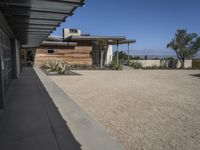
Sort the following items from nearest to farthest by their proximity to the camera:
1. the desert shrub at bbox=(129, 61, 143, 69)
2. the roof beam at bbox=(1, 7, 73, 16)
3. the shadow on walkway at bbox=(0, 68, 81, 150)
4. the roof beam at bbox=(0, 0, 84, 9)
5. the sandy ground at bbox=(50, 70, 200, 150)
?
the shadow on walkway at bbox=(0, 68, 81, 150) → the sandy ground at bbox=(50, 70, 200, 150) → the roof beam at bbox=(0, 0, 84, 9) → the roof beam at bbox=(1, 7, 73, 16) → the desert shrub at bbox=(129, 61, 143, 69)

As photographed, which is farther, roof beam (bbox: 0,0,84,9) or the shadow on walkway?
roof beam (bbox: 0,0,84,9)

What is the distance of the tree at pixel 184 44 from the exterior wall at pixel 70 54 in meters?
10.9

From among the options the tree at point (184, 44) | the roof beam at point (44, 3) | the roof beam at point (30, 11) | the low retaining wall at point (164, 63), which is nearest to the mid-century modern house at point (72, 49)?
the low retaining wall at point (164, 63)

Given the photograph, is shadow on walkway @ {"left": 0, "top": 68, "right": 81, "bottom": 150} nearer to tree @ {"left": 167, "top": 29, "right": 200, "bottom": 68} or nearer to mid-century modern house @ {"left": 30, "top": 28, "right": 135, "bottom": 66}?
mid-century modern house @ {"left": 30, "top": 28, "right": 135, "bottom": 66}

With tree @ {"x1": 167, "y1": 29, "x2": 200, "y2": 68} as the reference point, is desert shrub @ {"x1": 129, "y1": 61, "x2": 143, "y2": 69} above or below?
below

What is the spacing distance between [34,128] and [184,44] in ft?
87.6

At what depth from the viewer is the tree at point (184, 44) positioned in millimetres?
27594

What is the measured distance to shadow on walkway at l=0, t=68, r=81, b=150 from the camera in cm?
384

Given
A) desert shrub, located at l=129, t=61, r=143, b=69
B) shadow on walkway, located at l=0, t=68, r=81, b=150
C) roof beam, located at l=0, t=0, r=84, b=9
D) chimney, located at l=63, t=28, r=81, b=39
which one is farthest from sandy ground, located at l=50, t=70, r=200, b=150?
chimney, located at l=63, t=28, r=81, b=39

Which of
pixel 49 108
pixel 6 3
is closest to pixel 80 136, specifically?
pixel 49 108

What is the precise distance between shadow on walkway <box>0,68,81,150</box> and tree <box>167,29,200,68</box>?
24.2 metres

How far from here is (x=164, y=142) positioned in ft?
13.5

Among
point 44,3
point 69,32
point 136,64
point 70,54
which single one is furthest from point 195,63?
point 44,3

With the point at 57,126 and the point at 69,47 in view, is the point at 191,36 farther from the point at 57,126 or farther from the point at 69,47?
the point at 57,126
